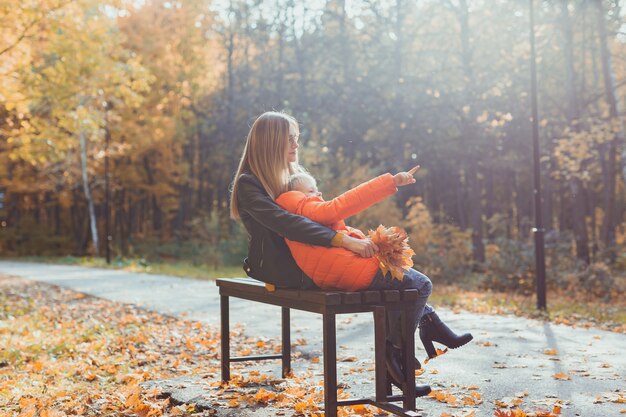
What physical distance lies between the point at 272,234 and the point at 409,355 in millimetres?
1160

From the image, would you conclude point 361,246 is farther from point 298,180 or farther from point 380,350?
point 298,180

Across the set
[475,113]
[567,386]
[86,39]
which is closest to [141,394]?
[567,386]

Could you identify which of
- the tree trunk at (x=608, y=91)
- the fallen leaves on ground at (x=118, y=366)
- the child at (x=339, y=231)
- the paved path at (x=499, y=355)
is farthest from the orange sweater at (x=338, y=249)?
the tree trunk at (x=608, y=91)

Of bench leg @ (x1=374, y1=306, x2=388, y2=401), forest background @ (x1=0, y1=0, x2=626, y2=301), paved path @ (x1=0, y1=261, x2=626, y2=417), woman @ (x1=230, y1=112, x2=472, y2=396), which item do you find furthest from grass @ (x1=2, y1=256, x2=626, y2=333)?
bench leg @ (x1=374, y1=306, x2=388, y2=401)

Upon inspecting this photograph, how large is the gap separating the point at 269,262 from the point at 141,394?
5.09 feet

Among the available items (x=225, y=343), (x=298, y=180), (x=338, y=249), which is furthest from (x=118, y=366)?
(x=338, y=249)

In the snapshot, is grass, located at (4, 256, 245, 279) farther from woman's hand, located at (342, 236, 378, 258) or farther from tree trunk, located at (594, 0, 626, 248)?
woman's hand, located at (342, 236, 378, 258)

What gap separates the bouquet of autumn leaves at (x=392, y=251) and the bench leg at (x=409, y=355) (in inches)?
10.8

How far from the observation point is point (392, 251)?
13.7 ft

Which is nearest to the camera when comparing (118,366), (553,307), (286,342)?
(286,342)

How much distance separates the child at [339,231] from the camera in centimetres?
405

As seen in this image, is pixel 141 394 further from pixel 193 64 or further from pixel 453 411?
pixel 193 64

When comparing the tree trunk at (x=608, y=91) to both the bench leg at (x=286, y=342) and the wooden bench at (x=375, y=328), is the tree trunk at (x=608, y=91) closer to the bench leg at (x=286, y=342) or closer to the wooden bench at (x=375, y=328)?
the bench leg at (x=286, y=342)

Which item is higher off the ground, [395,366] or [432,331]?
[432,331]
